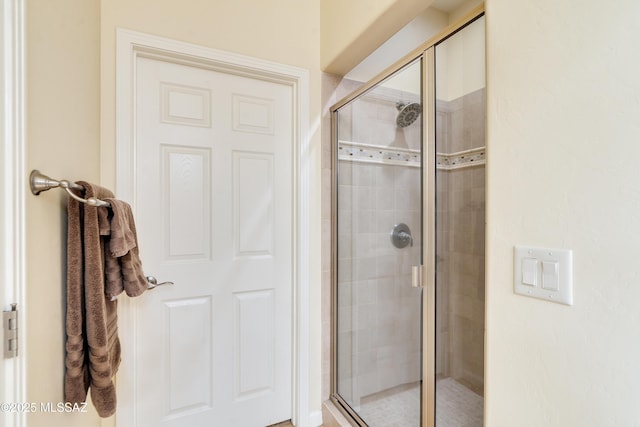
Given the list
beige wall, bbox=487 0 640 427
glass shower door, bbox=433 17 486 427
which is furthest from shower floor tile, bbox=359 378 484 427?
beige wall, bbox=487 0 640 427

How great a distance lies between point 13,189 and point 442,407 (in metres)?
1.55

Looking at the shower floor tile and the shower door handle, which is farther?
the shower door handle

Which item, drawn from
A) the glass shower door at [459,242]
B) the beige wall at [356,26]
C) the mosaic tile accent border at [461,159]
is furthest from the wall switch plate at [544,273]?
the beige wall at [356,26]

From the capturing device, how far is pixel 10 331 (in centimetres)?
62

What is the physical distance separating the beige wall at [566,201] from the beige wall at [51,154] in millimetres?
1167

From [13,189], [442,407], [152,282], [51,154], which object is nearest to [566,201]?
[442,407]

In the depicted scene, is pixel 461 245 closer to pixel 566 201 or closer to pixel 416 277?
pixel 416 277

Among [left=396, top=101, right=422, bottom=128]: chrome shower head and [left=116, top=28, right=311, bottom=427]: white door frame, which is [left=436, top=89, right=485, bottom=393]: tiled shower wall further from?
[left=116, top=28, right=311, bottom=427]: white door frame

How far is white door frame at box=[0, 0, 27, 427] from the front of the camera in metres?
0.61

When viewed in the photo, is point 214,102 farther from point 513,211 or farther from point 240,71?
point 513,211

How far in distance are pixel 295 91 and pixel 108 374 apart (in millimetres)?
1519

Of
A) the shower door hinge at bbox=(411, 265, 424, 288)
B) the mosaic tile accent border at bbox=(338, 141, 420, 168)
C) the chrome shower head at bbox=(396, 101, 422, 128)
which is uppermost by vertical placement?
the chrome shower head at bbox=(396, 101, 422, 128)

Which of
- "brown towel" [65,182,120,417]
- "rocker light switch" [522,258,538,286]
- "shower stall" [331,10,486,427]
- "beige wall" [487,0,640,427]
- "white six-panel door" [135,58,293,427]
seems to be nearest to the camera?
"beige wall" [487,0,640,427]

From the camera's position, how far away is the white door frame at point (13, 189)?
1.99ft
